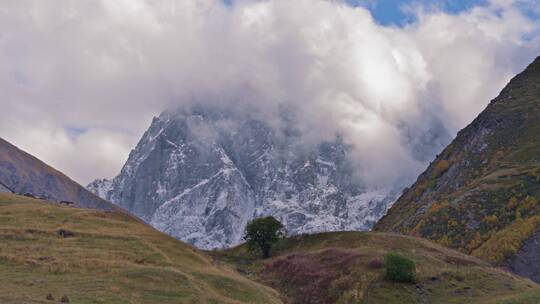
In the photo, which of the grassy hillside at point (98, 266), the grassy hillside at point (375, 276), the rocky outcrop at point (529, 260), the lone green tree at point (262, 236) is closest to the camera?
the grassy hillside at point (98, 266)

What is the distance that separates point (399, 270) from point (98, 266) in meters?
30.6

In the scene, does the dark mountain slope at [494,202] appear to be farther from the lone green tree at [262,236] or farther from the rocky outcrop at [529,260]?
the lone green tree at [262,236]

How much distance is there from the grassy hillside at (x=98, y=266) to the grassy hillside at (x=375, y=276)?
783cm

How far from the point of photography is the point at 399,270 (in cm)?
6069

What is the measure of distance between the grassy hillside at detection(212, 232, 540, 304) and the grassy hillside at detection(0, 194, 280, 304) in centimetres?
A: 783

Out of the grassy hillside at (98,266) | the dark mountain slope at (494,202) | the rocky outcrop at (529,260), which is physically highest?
the dark mountain slope at (494,202)

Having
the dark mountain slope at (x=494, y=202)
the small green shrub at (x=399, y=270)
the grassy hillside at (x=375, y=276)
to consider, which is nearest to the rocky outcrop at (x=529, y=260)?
the dark mountain slope at (x=494, y=202)

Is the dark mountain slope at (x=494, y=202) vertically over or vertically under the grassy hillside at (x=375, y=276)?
over

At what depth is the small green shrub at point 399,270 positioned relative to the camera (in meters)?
60.5

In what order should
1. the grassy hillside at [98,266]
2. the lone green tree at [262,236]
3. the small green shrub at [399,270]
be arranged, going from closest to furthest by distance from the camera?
the grassy hillside at [98,266]
the small green shrub at [399,270]
the lone green tree at [262,236]

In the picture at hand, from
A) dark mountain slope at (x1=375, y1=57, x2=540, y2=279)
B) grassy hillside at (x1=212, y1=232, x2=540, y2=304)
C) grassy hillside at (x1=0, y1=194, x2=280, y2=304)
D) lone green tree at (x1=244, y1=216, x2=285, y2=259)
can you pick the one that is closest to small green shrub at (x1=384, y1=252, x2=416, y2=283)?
grassy hillside at (x1=212, y1=232, x2=540, y2=304)

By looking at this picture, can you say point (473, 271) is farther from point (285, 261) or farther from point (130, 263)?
point (130, 263)

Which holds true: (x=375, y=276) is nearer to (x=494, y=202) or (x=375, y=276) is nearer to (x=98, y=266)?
(x=98, y=266)

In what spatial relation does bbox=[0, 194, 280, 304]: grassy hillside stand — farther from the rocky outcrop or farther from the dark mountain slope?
the dark mountain slope
